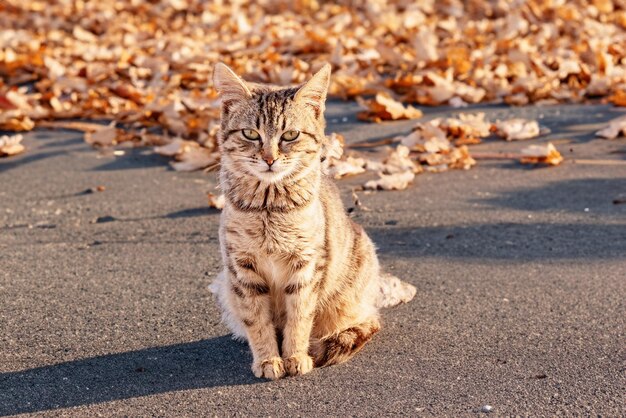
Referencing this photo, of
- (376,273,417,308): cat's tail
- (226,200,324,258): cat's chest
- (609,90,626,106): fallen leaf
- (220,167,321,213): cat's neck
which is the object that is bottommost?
(376,273,417,308): cat's tail

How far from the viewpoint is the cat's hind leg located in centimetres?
386

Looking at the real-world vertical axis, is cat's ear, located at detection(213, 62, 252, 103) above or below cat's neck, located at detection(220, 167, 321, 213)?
above

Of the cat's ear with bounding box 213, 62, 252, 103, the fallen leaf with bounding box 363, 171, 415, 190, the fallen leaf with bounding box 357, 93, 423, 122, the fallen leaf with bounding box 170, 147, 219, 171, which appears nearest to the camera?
the cat's ear with bounding box 213, 62, 252, 103

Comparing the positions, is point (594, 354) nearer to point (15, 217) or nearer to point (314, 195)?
point (314, 195)

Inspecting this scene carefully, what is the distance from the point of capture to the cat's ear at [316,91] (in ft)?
12.6

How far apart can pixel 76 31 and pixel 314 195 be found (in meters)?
8.83

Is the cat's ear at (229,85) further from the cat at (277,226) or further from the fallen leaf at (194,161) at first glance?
the fallen leaf at (194,161)

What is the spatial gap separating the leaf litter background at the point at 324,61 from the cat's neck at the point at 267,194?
6.52 feet

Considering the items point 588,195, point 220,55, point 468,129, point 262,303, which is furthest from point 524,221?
point 220,55

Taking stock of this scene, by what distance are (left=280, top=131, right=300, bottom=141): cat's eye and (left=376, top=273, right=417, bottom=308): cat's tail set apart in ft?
3.39

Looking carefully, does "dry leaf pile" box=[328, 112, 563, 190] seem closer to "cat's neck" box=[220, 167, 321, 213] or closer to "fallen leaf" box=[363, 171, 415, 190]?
"fallen leaf" box=[363, 171, 415, 190]

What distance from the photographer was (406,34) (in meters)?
11.0

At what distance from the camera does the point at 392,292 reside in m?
4.52

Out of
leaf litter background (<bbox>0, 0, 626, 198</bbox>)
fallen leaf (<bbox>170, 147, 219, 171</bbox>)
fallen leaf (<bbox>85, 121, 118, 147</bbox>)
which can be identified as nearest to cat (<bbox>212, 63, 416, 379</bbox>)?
leaf litter background (<bbox>0, 0, 626, 198</bbox>)
